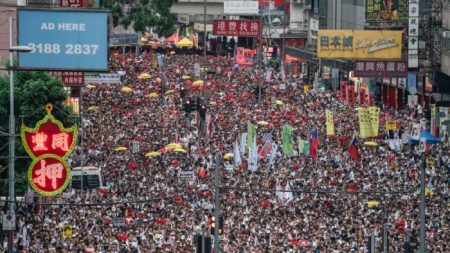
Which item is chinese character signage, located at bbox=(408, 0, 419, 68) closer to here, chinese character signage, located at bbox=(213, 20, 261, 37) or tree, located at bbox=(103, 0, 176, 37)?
chinese character signage, located at bbox=(213, 20, 261, 37)

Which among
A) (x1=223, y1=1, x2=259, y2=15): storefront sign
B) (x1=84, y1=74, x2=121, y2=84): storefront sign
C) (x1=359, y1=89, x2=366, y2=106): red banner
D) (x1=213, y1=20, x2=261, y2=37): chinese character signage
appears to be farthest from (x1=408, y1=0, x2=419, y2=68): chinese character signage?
(x1=223, y1=1, x2=259, y2=15): storefront sign

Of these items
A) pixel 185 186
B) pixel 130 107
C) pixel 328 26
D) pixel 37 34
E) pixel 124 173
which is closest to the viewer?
pixel 37 34

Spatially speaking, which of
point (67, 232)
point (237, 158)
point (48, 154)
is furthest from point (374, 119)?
point (48, 154)

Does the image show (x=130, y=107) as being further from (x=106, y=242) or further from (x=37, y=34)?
(x=37, y=34)

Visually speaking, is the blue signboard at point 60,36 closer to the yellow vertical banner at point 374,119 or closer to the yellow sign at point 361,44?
the yellow vertical banner at point 374,119

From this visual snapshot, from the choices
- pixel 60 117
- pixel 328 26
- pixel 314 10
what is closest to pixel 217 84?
pixel 328 26

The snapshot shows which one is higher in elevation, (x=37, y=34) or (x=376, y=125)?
(x=37, y=34)
